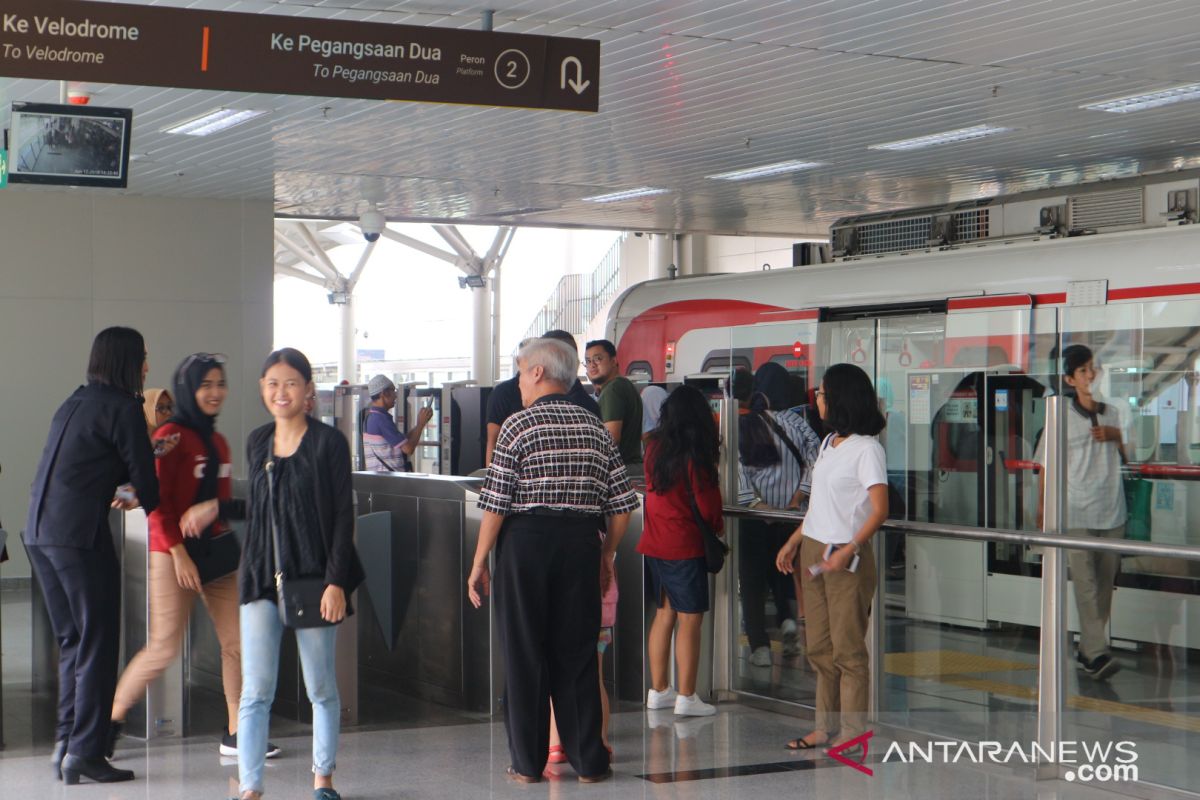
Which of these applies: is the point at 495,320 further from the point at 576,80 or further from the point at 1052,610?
the point at 1052,610

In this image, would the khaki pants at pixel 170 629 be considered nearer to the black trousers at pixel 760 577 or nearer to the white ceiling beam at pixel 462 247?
the black trousers at pixel 760 577

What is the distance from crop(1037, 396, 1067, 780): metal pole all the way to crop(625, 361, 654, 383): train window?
8.41 meters

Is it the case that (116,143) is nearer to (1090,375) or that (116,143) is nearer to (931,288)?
(1090,375)

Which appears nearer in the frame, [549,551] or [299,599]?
[299,599]

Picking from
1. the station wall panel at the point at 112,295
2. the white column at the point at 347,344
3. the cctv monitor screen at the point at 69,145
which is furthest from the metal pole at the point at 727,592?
the white column at the point at 347,344

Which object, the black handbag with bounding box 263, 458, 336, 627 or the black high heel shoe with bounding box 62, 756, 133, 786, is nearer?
the black handbag with bounding box 263, 458, 336, 627

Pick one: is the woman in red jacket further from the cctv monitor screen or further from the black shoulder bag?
the black shoulder bag

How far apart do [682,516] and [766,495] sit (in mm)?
878

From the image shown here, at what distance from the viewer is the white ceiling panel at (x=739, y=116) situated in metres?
7.61

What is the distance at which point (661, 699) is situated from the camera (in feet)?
25.3

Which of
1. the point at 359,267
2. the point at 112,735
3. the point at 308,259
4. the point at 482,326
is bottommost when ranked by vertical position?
the point at 112,735

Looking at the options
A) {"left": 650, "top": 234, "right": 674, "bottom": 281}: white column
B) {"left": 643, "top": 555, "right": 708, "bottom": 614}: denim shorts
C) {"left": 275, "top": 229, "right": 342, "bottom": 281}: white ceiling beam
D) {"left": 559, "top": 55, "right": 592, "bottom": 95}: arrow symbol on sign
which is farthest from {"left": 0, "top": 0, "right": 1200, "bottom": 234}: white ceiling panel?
{"left": 275, "top": 229, "right": 342, "bottom": 281}: white ceiling beam

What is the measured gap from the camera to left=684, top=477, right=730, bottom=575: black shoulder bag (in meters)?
7.21

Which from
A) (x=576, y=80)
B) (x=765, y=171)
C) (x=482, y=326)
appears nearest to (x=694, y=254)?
(x=482, y=326)
